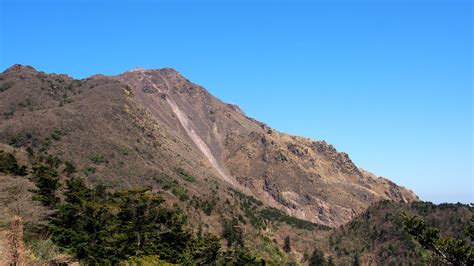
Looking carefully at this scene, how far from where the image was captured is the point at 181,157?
10488 cm

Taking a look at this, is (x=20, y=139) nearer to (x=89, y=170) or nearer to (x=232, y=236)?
(x=89, y=170)

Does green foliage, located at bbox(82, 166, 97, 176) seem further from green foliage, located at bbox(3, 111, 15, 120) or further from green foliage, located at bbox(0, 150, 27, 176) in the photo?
green foliage, located at bbox(3, 111, 15, 120)

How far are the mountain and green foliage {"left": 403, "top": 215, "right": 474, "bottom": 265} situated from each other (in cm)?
2566

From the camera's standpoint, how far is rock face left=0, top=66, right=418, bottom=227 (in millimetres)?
93625

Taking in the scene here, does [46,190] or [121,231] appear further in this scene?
[46,190]

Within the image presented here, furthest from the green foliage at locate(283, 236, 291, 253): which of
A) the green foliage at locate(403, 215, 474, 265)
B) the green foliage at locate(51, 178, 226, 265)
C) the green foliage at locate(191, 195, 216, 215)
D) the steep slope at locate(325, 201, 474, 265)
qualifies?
the green foliage at locate(403, 215, 474, 265)

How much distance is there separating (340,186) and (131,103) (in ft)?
251

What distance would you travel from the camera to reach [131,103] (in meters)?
110

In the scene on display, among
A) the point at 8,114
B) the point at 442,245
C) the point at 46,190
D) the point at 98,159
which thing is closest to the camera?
the point at 442,245

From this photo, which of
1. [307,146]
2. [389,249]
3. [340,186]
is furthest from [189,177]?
[307,146]

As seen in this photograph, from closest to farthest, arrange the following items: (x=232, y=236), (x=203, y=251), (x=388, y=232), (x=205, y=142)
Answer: (x=203, y=251) < (x=232, y=236) < (x=388, y=232) < (x=205, y=142)

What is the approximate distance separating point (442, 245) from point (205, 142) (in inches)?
4991

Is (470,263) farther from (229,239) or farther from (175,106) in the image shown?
(175,106)

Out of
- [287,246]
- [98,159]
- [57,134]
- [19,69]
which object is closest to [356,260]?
[287,246]
